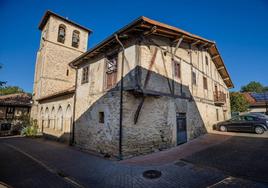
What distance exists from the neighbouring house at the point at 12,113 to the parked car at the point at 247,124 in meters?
24.5

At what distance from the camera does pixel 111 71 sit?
28.3ft

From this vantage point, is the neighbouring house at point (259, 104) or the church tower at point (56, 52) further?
the neighbouring house at point (259, 104)

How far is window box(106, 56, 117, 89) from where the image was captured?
8398mm

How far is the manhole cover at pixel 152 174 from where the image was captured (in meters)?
5.01

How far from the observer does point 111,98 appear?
790cm

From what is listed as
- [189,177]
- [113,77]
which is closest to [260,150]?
[189,177]

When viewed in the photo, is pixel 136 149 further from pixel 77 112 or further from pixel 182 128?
pixel 77 112

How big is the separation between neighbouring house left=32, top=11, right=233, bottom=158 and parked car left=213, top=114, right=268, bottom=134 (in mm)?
1325

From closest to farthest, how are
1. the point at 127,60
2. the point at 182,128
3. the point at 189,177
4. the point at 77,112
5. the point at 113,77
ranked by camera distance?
the point at 189,177 → the point at 127,60 → the point at 113,77 → the point at 182,128 → the point at 77,112

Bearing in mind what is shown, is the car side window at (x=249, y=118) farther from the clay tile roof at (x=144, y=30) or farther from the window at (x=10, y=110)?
the window at (x=10, y=110)

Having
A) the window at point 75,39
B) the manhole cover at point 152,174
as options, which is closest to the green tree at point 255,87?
the window at point 75,39

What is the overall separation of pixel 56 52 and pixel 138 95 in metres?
15.8

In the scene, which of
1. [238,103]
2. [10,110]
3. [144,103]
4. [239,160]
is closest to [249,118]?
[239,160]

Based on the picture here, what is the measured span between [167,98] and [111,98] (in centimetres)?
325
